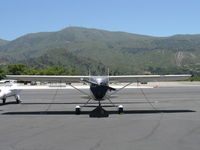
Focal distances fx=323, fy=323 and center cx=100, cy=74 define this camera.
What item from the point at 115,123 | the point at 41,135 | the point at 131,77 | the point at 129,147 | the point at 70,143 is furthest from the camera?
the point at 131,77

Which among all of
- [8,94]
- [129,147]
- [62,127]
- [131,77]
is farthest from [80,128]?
[8,94]

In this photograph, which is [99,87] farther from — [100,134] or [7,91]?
[7,91]

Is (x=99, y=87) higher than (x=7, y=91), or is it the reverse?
(x=99, y=87)

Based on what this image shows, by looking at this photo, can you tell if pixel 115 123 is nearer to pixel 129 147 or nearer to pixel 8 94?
pixel 129 147

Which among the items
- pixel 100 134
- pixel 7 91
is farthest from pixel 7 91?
pixel 100 134

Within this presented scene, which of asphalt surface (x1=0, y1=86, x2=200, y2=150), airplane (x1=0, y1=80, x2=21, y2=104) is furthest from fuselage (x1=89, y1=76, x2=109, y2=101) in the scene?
airplane (x1=0, y1=80, x2=21, y2=104)

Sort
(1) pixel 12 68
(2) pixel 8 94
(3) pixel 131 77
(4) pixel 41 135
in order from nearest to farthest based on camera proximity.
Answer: (4) pixel 41 135
(3) pixel 131 77
(2) pixel 8 94
(1) pixel 12 68

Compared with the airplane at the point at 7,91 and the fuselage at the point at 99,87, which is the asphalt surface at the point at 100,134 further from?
the airplane at the point at 7,91

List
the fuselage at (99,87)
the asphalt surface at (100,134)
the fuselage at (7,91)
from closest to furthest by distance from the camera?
the asphalt surface at (100,134)
the fuselage at (99,87)
the fuselage at (7,91)

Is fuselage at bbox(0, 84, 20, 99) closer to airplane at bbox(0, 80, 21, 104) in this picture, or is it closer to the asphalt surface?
airplane at bbox(0, 80, 21, 104)

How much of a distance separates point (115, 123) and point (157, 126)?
1772mm

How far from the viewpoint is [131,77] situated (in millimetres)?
18188

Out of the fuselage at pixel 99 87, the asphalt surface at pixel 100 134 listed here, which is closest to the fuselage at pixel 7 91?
the fuselage at pixel 99 87

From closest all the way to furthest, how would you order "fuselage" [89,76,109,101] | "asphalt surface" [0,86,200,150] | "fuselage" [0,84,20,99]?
"asphalt surface" [0,86,200,150], "fuselage" [89,76,109,101], "fuselage" [0,84,20,99]
